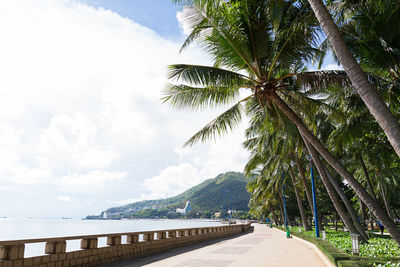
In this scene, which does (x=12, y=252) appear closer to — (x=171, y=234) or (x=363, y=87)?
(x=363, y=87)

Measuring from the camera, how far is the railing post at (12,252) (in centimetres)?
650

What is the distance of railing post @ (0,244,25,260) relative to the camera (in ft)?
21.3

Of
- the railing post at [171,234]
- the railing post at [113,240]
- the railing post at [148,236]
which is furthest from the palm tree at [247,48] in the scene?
the railing post at [171,234]

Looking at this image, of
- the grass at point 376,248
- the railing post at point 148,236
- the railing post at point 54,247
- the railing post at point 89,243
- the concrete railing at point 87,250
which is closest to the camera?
the concrete railing at point 87,250

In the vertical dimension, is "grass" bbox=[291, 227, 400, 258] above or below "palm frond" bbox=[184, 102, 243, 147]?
below

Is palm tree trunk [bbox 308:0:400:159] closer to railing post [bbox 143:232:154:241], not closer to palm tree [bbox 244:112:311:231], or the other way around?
palm tree [bbox 244:112:311:231]

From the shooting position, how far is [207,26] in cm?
850

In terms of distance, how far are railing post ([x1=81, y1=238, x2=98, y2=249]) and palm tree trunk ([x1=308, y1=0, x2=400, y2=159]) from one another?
825 cm

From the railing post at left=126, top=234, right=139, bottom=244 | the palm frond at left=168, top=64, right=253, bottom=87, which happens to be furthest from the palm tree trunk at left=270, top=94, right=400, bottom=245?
the railing post at left=126, top=234, right=139, bottom=244

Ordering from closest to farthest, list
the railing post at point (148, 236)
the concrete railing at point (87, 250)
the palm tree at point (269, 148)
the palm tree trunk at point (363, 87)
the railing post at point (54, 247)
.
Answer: the palm tree trunk at point (363, 87) < the concrete railing at point (87, 250) < the railing post at point (54, 247) < the railing post at point (148, 236) < the palm tree at point (269, 148)

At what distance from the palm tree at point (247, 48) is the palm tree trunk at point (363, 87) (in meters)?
2.74

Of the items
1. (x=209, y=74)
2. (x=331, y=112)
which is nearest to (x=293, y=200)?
(x=331, y=112)

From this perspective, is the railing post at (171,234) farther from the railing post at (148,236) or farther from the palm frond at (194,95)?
the palm frond at (194,95)

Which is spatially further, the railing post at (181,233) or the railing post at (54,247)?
the railing post at (181,233)
